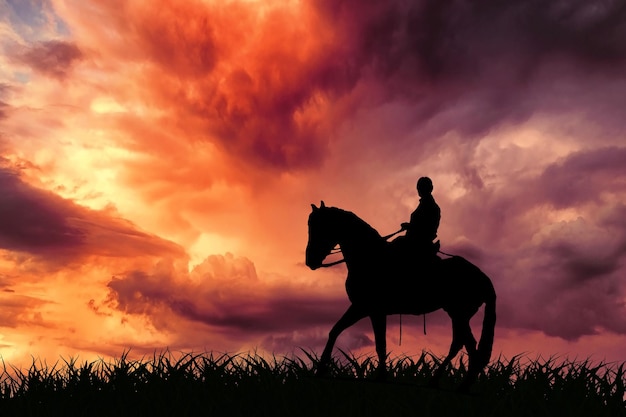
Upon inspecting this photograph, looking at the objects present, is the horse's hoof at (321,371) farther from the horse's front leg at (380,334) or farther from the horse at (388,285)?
the horse's front leg at (380,334)

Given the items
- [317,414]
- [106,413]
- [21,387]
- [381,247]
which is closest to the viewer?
[317,414]

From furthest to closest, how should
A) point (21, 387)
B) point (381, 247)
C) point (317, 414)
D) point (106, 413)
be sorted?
point (21, 387)
point (381, 247)
point (106, 413)
point (317, 414)

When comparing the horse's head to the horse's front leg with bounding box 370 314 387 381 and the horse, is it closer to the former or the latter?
the horse

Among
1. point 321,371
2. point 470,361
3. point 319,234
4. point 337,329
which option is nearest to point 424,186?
point 319,234

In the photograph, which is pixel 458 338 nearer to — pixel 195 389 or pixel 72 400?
pixel 195 389

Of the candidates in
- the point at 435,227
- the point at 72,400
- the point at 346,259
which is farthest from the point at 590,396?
the point at 72,400

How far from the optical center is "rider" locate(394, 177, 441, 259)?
33.7 ft

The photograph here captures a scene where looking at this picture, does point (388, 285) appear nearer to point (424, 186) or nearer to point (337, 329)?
point (337, 329)

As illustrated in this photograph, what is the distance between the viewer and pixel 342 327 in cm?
1031

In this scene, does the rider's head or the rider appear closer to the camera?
the rider

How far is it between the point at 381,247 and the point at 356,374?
245 cm

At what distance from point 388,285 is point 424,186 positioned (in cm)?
158

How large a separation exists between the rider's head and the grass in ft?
9.19

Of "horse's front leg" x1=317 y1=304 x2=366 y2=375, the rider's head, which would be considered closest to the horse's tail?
the rider's head
